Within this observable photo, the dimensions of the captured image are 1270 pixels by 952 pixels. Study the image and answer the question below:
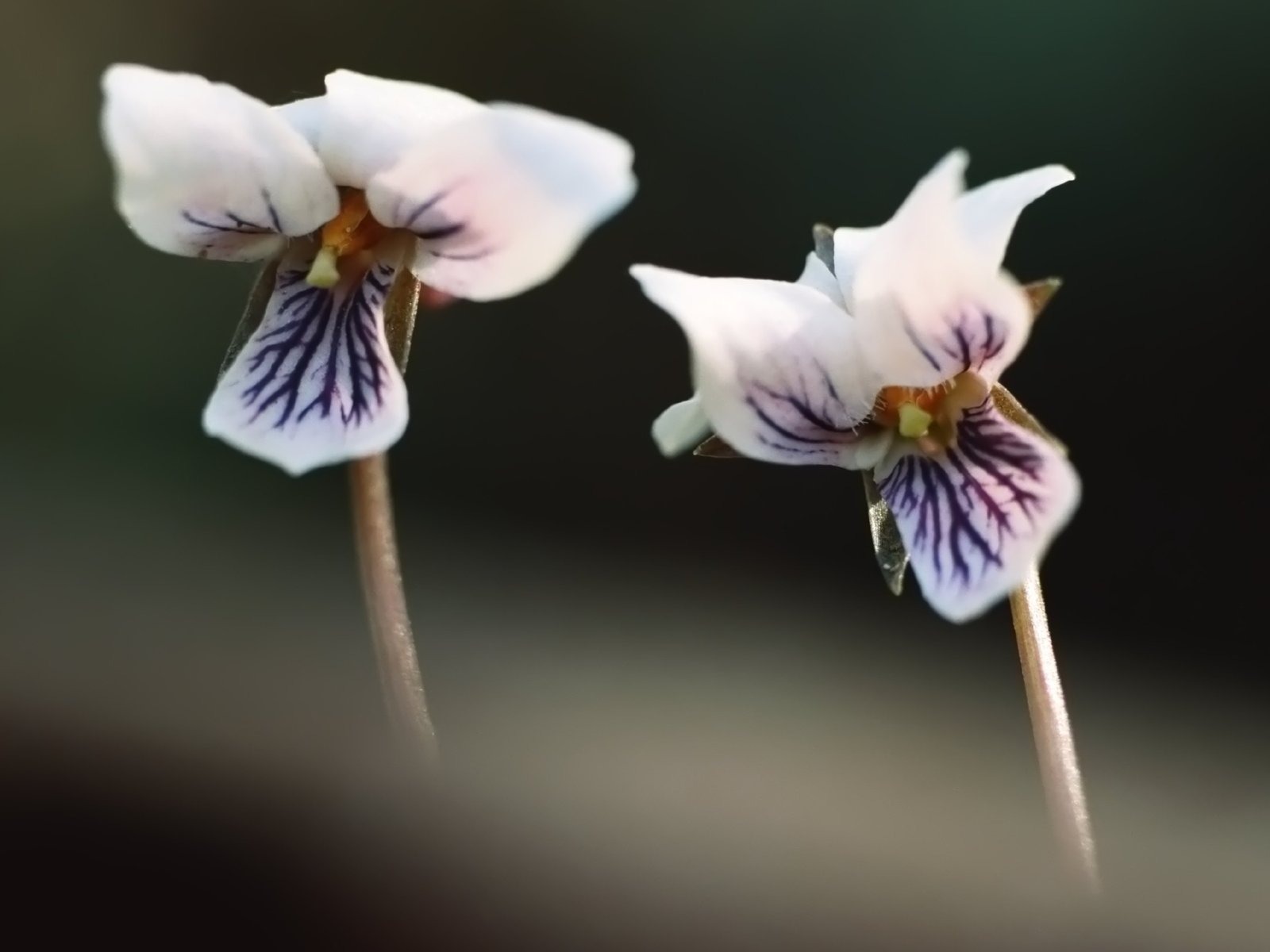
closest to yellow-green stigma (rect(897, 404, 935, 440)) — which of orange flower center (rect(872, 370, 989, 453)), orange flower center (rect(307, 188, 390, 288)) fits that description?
orange flower center (rect(872, 370, 989, 453))

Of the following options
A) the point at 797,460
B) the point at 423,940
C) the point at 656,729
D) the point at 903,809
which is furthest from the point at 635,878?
the point at 656,729

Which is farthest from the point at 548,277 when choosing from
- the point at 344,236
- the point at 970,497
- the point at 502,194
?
the point at 970,497

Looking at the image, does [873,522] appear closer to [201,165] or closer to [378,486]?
[378,486]

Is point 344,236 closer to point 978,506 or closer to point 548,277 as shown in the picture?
point 548,277

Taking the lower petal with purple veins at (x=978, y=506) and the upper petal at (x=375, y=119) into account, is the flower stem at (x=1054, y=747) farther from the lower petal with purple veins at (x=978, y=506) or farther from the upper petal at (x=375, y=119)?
the upper petal at (x=375, y=119)

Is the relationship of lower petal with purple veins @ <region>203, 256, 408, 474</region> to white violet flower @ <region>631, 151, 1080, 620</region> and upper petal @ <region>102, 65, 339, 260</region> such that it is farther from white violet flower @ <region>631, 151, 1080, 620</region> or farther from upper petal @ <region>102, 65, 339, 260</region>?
white violet flower @ <region>631, 151, 1080, 620</region>

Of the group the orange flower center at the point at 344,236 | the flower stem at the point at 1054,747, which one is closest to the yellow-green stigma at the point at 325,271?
the orange flower center at the point at 344,236
